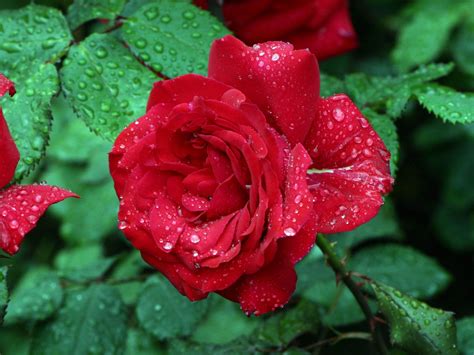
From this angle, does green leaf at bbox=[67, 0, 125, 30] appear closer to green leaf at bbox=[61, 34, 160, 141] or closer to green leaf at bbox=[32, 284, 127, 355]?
green leaf at bbox=[61, 34, 160, 141]

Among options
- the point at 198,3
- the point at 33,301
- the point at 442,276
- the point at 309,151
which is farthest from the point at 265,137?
the point at 442,276

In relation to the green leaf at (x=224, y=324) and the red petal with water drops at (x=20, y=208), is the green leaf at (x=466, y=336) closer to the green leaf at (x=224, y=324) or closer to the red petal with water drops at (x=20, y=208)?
the green leaf at (x=224, y=324)

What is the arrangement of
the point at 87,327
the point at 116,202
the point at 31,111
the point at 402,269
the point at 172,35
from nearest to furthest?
the point at 31,111 → the point at 172,35 → the point at 87,327 → the point at 402,269 → the point at 116,202

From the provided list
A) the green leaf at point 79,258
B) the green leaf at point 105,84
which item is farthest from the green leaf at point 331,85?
the green leaf at point 79,258

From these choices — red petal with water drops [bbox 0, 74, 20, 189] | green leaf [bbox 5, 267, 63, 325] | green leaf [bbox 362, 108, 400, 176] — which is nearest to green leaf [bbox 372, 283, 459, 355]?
green leaf [bbox 362, 108, 400, 176]

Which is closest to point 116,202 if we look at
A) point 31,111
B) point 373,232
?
point 373,232

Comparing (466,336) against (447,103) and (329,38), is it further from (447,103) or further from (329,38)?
(329,38)

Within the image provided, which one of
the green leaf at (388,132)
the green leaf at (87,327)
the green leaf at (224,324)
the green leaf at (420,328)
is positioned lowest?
the green leaf at (224,324)
